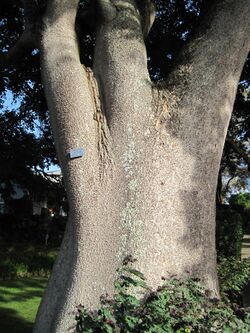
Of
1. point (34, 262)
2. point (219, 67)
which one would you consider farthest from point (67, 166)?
point (34, 262)

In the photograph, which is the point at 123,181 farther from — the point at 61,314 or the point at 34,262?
the point at 34,262

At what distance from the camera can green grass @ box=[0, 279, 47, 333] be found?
7137 mm

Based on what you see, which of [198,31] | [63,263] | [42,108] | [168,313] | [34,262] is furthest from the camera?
[34,262]

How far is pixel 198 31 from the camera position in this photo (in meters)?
5.63

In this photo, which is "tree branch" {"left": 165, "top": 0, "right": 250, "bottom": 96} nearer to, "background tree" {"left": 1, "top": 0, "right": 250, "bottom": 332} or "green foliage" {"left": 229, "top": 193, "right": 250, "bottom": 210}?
"background tree" {"left": 1, "top": 0, "right": 250, "bottom": 332}

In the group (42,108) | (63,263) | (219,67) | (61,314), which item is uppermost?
(42,108)

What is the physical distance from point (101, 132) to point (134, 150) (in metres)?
0.39

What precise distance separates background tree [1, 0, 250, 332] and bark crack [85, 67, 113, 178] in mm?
10

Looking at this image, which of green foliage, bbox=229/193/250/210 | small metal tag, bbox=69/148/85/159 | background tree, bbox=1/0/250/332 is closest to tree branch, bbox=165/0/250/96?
background tree, bbox=1/0/250/332

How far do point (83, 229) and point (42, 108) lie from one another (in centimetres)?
778

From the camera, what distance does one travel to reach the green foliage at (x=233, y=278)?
5938 mm

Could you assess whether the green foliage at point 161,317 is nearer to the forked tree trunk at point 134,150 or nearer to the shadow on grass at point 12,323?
the forked tree trunk at point 134,150

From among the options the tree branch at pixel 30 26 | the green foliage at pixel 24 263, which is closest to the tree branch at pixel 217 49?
the tree branch at pixel 30 26

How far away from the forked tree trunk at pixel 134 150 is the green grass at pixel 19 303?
7.70ft
